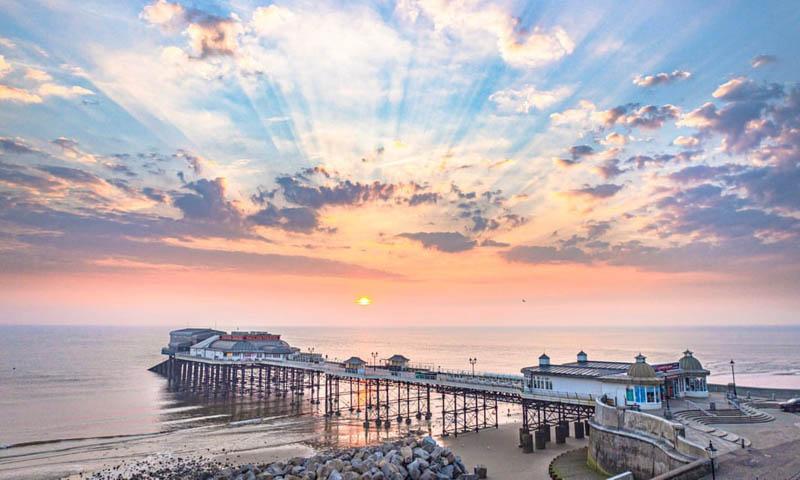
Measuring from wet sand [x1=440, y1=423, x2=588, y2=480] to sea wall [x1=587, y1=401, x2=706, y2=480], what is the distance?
5.22 metres

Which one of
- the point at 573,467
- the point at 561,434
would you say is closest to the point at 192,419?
the point at 561,434

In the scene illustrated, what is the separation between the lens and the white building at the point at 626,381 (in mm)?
39438

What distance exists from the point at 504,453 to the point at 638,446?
17.4 metres

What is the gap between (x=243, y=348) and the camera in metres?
102

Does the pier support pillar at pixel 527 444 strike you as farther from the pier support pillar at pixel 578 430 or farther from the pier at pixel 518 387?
the pier support pillar at pixel 578 430

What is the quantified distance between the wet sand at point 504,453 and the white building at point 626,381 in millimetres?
5798

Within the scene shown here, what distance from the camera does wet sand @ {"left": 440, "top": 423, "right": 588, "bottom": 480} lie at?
40.3 metres

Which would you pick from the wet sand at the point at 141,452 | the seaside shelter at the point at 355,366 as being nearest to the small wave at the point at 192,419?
the wet sand at the point at 141,452

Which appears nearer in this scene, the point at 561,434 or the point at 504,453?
the point at 504,453

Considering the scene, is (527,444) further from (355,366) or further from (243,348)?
(243,348)

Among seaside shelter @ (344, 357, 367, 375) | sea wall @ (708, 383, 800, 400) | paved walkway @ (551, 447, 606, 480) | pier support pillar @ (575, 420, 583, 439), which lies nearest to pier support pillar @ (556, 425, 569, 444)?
pier support pillar @ (575, 420, 583, 439)

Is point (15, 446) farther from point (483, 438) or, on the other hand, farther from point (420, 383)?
point (483, 438)

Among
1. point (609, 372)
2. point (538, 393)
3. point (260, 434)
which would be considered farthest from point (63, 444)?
point (609, 372)

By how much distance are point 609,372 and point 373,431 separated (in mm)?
28875
